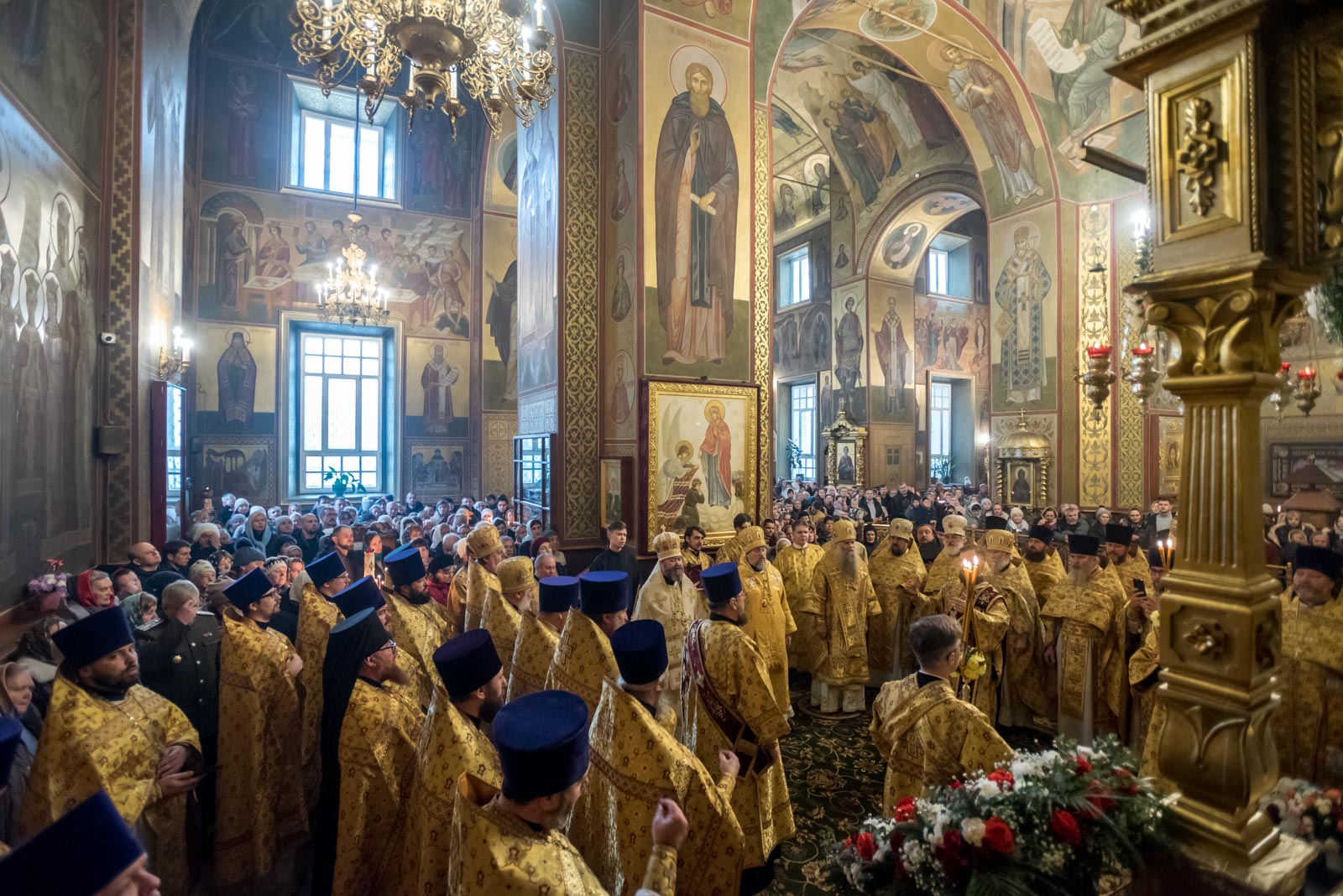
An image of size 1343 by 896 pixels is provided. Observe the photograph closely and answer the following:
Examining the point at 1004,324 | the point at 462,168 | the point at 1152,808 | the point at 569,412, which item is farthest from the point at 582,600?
the point at 462,168

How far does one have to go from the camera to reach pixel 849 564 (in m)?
6.71

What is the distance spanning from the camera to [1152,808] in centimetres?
201

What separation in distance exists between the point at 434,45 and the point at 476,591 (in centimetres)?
442

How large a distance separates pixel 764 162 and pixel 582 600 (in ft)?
26.0

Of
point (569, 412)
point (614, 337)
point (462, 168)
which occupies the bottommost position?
point (569, 412)

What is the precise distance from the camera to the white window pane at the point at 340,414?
17594 millimetres

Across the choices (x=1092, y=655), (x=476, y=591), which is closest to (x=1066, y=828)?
(x=1092, y=655)

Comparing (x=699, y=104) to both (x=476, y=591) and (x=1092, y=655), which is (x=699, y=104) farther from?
(x=1092, y=655)

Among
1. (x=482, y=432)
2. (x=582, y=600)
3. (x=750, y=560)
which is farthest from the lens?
(x=482, y=432)

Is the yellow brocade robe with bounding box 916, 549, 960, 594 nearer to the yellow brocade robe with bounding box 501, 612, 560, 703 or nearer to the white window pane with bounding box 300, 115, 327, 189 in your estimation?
the yellow brocade robe with bounding box 501, 612, 560, 703

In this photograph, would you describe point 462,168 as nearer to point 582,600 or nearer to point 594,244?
point 594,244

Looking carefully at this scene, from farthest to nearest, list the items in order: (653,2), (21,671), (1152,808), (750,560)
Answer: (653,2), (750,560), (21,671), (1152,808)

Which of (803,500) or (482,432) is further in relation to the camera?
(482,432)

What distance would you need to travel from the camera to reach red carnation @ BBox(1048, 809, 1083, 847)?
6.59 feet
